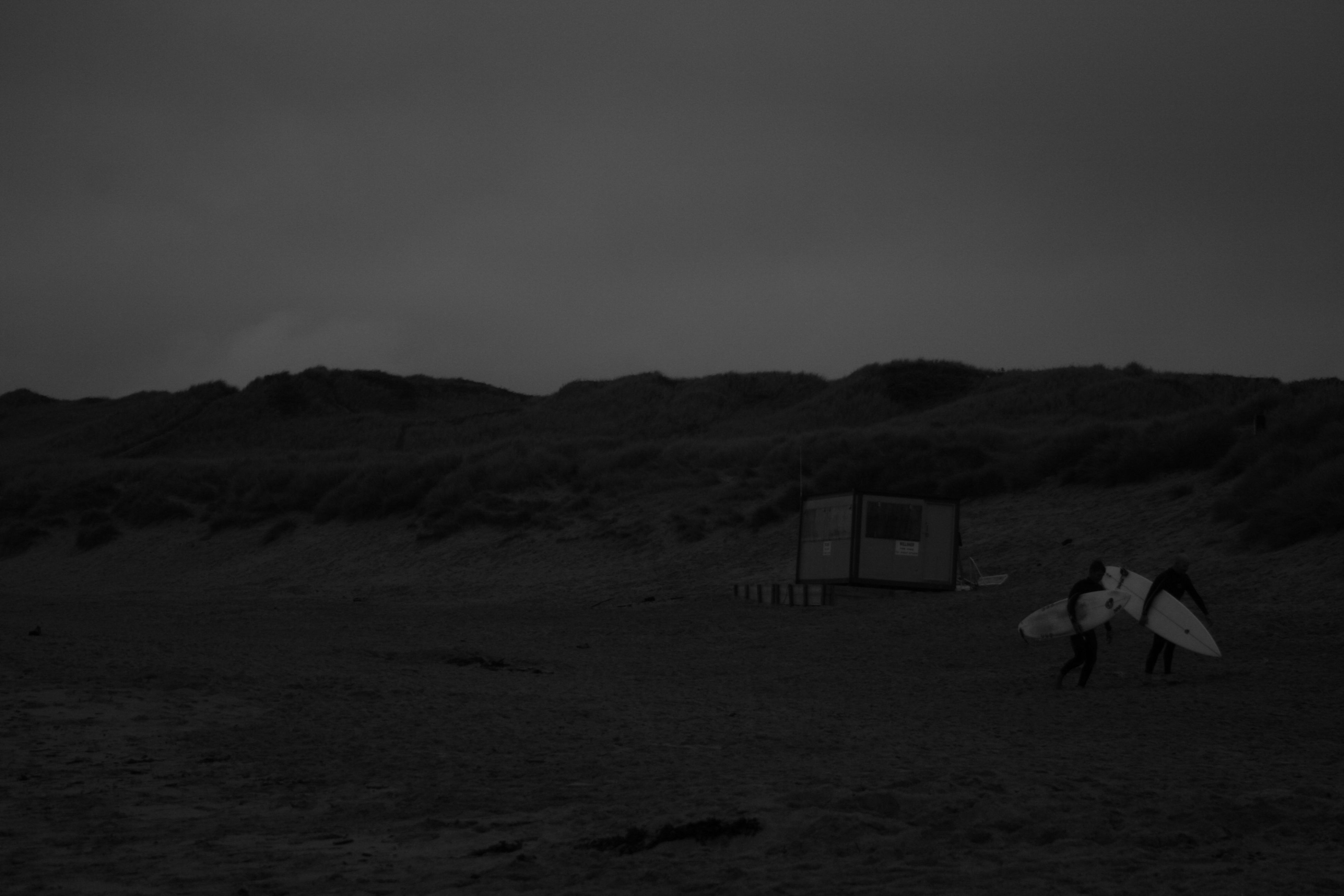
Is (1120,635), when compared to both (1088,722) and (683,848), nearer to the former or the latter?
(1088,722)

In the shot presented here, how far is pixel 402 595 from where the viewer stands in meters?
28.0

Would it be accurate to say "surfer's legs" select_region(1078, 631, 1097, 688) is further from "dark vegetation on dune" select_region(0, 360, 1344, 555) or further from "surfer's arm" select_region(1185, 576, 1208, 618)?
"dark vegetation on dune" select_region(0, 360, 1344, 555)

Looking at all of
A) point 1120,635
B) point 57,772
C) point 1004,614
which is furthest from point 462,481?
point 57,772

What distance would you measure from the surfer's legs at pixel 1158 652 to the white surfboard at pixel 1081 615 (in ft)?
1.70

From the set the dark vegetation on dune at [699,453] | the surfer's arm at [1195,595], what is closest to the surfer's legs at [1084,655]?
the surfer's arm at [1195,595]

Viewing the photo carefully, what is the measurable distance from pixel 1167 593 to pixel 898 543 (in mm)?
9222

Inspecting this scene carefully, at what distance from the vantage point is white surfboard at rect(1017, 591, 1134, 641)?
13.3 m

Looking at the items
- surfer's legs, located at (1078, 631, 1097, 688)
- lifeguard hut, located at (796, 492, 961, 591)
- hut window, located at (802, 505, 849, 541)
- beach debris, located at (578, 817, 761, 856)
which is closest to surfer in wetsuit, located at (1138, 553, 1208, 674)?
surfer's legs, located at (1078, 631, 1097, 688)

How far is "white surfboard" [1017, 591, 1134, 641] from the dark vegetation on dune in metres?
7.43

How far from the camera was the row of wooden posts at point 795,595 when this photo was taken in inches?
867

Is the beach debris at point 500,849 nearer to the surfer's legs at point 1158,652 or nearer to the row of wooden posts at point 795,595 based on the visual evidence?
the surfer's legs at point 1158,652

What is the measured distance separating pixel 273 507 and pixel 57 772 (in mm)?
30811

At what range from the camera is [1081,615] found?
13328 millimetres

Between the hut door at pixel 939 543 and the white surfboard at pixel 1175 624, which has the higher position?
the hut door at pixel 939 543
